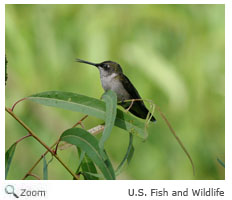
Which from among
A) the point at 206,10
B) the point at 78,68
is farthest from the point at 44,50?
the point at 206,10

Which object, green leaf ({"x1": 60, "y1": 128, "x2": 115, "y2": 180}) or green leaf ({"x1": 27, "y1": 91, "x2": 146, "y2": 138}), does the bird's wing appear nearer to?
green leaf ({"x1": 27, "y1": 91, "x2": 146, "y2": 138})

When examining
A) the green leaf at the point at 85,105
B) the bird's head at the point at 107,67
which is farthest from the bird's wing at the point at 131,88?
the green leaf at the point at 85,105

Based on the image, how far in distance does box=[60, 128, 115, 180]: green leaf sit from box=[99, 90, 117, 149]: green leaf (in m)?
0.16

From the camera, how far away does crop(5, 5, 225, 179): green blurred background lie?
159 inches

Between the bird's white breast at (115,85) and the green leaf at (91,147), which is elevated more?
the green leaf at (91,147)

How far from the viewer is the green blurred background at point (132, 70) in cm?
403

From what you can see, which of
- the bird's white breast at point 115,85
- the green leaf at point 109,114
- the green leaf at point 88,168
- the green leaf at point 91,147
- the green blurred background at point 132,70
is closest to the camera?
the green leaf at point 109,114

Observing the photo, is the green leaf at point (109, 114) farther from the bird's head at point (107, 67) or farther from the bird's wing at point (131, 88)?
the bird's head at point (107, 67)

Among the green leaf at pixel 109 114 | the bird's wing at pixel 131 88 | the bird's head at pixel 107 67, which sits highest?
the green leaf at pixel 109 114

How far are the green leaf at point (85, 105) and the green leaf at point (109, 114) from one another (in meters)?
0.06

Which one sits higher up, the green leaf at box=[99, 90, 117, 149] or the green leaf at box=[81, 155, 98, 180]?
the green leaf at box=[99, 90, 117, 149]

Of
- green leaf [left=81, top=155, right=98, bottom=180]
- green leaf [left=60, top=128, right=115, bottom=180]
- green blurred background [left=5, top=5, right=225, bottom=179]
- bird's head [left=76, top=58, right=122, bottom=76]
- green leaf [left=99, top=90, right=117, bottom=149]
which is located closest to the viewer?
green leaf [left=99, top=90, right=117, bottom=149]

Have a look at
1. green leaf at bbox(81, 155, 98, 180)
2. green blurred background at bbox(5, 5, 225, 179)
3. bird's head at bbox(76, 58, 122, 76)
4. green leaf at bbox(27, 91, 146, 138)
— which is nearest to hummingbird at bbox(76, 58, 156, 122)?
bird's head at bbox(76, 58, 122, 76)

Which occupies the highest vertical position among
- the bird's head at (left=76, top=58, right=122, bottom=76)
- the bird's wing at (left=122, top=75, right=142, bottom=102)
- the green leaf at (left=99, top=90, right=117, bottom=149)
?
the green leaf at (left=99, top=90, right=117, bottom=149)
